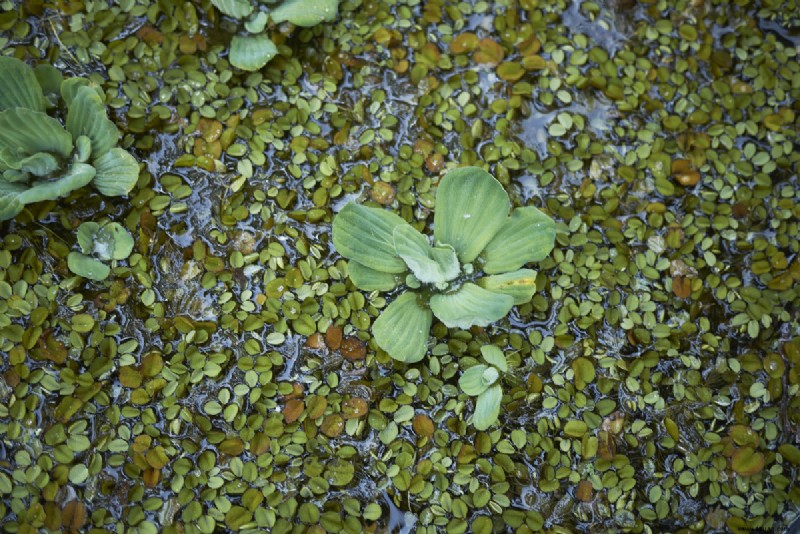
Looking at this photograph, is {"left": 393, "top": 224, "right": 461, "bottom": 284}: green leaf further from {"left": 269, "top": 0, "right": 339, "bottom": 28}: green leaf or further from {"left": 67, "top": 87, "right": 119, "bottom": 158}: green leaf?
{"left": 67, "top": 87, "right": 119, "bottom": 158}: green leaf

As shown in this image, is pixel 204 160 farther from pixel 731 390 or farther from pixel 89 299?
pixel 731 390

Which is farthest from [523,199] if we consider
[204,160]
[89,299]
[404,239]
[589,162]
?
[89,299]

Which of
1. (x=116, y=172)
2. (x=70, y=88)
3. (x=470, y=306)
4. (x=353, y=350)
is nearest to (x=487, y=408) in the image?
(x=470, y=306)

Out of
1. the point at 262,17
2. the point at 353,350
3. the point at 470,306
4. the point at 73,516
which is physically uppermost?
the point at 262,17

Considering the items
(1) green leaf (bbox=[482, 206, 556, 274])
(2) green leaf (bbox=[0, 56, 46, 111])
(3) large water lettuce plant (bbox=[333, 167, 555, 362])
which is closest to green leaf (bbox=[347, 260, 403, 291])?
(3) large water lettuce plant (bbox=[333, 167, 555, 362])

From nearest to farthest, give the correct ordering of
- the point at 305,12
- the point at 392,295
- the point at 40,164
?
1. the point at 40,164
2. the point at 392,295
3. the point at 305,12

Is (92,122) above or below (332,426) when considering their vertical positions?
above

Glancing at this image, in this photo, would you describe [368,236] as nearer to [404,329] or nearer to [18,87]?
[404,329]

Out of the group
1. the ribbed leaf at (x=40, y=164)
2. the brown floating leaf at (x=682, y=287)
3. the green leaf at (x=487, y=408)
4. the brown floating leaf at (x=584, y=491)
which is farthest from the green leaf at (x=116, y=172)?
the brown floating leaf at (x=682, y=287)
